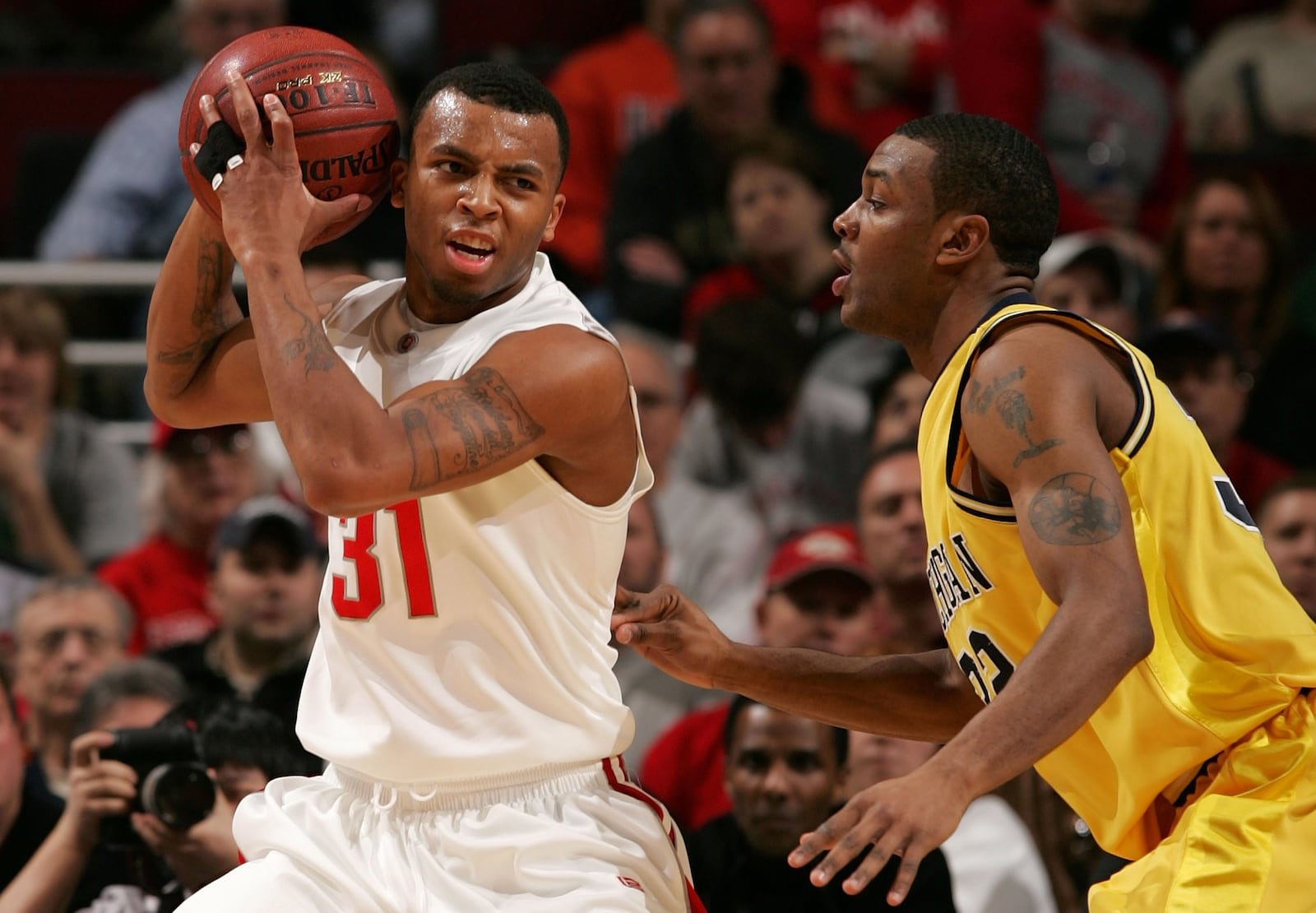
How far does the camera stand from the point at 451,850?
333 cm

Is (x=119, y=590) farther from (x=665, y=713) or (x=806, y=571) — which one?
(x=806, y=571)

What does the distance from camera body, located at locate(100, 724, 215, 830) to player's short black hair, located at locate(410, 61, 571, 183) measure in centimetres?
186

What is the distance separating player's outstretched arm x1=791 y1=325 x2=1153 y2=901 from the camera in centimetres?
276

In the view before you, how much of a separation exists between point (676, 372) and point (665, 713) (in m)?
1.80

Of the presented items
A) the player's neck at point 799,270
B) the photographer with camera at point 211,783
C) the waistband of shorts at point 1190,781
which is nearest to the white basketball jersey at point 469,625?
the waistband of shorts at point 1190,781

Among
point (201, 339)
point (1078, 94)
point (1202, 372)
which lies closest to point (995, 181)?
point (201, 339)

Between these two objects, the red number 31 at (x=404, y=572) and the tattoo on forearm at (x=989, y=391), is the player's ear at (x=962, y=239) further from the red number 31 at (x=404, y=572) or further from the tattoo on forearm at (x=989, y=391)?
the red number 31 at (x=404, y=572)

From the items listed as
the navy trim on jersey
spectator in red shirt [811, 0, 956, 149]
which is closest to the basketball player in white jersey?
the navy trim on jersey

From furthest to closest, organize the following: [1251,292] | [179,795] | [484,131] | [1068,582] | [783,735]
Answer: [1251,292] < [783,735] < [179,795] < [484,131] < [1068,582]

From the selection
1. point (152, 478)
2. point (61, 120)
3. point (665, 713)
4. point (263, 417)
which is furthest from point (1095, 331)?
point (61, 120)

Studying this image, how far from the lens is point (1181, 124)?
8750 mm

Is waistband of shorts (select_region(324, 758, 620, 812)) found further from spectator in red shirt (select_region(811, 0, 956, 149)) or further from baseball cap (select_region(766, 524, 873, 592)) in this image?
spectator in red shirt (select_region(811, 0, 956, 149))

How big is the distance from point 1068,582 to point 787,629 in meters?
3.05

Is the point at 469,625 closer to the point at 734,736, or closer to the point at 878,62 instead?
the point at 734,736
